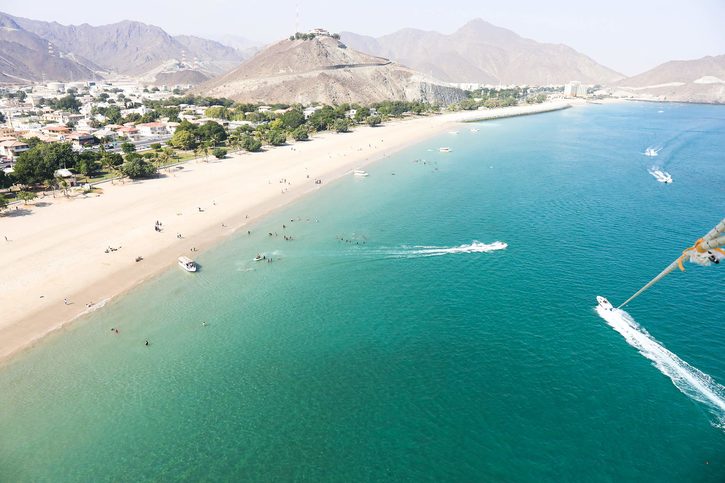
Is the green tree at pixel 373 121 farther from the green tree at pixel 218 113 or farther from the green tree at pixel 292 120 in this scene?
the green tree at pixel 218 113

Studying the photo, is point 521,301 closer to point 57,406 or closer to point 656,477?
point 656,477

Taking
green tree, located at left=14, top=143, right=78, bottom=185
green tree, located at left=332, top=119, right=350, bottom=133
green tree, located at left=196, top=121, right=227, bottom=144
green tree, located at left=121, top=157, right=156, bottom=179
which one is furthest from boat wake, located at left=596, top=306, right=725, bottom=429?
green tree, located at left=332, top=119, right=350, bottom=133

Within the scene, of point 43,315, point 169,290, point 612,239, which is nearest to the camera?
point 43,315

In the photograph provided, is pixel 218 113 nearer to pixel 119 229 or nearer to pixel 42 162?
pixel 42 162

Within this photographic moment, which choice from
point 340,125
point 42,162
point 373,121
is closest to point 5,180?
point 42,162

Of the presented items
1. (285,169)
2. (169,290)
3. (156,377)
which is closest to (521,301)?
(156,377)

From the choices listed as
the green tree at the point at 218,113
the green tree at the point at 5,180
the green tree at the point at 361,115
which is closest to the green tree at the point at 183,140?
the green tree at the point at 5,180
